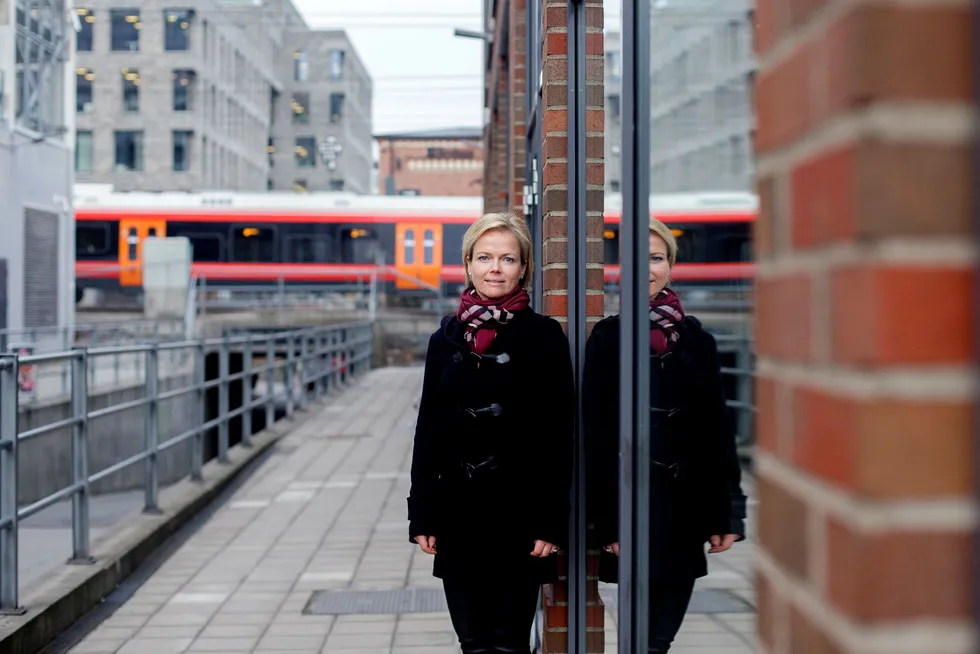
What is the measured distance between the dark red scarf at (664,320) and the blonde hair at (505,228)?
91 cm

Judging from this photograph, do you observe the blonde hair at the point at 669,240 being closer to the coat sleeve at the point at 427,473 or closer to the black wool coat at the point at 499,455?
the black wool coat at the point at 499,455

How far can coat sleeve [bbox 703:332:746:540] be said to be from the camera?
1.71 m

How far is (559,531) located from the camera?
304 centimetres

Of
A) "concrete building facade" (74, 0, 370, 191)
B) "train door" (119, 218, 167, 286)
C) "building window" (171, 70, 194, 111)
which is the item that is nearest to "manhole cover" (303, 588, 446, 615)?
"train door" (119, 218, 167, 286)

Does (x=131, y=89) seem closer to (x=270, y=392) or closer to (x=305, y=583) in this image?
(x=270, y=392)

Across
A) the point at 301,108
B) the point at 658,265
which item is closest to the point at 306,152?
the point at 301,108

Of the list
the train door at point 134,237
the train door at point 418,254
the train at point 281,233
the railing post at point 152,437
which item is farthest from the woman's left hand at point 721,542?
the train door at point 134,237

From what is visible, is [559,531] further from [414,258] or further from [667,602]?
[414,258]

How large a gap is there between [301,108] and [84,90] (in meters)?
15.6

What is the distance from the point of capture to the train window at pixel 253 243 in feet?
102

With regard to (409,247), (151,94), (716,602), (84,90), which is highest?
(84,90)

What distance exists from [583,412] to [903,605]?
2.26 m

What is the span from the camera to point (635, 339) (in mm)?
2486

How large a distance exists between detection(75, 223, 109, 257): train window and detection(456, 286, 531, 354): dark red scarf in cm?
2951
